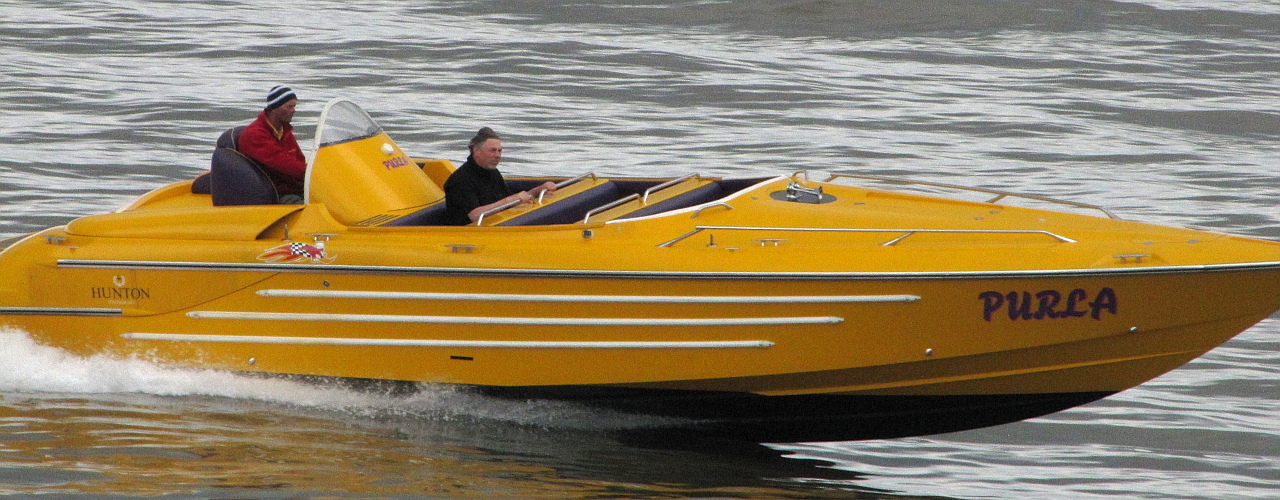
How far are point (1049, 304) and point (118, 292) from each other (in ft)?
15.9

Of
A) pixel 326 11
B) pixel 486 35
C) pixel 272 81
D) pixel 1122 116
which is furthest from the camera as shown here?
pixel 326 11

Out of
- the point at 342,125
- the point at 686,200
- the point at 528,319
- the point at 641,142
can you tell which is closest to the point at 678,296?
the point at 528,319

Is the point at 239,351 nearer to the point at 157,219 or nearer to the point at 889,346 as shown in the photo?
the point at 157,219

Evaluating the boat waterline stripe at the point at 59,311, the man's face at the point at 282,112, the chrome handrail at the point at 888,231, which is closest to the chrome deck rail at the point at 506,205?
the chrome handrail at the point at 888,231

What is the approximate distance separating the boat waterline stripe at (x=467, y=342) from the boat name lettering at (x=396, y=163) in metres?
1.22

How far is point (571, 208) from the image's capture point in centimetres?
751

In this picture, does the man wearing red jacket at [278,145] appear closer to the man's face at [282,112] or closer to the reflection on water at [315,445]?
the man's face at [282,112]

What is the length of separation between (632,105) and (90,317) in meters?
9.57

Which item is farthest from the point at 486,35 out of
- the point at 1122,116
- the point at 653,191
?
the point at 653,191

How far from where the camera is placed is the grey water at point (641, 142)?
269 inches

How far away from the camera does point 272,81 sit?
56.4ft

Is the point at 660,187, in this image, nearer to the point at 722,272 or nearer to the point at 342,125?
the point at 722,272

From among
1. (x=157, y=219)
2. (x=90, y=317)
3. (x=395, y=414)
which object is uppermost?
(x=157, y=219)

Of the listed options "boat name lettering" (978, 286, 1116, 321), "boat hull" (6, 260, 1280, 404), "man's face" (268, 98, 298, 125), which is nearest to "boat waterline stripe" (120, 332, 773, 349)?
"boat hull" (6, 260, 1280, 404)
